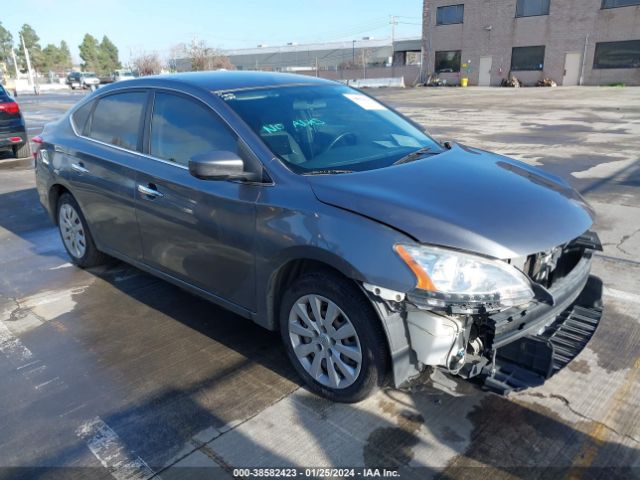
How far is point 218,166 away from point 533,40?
46.2 meters

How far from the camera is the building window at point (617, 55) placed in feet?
124

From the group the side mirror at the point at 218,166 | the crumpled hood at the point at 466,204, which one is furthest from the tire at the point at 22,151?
the crumpled hood at the point at 466,204

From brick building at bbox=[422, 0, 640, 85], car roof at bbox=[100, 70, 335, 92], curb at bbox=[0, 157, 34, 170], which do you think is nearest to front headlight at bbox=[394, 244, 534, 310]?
car roof at bbox=[100, 70, 335, 92]

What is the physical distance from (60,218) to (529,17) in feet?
150

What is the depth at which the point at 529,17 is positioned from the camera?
4219cm

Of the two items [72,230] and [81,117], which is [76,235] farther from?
[81,117]

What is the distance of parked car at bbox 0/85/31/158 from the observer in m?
10.7

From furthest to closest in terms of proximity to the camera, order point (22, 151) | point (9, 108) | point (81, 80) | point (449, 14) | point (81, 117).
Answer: point (81, 80), point (449, 14), point (22, 151), point (9, 108), point (81, 117)

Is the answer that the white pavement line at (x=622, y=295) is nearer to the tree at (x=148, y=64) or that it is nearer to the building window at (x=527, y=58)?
the building window at (x=527, y=58)

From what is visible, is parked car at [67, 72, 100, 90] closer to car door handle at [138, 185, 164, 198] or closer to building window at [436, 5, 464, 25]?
building window at [436, 5, 464, 25]

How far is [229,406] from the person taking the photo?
295cm

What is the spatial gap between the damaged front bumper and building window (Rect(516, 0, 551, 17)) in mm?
46104

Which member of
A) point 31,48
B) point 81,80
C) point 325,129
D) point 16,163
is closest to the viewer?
point 325,129

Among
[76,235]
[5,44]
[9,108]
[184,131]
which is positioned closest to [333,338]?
[184,131]
